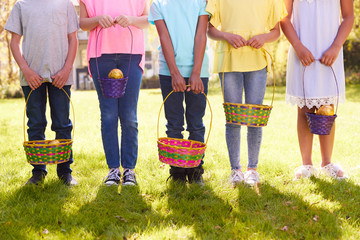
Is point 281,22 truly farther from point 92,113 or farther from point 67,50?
point 92,113

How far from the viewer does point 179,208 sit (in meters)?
2.85

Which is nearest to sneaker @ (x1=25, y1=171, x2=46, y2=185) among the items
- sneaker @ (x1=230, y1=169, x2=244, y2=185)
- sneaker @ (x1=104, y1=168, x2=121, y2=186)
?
sneaker @ (x1=104, y1=168, x2=121, y2=186)

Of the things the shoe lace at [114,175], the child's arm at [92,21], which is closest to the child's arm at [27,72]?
the child's arm at [92,21]

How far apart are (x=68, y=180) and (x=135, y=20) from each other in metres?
1.49

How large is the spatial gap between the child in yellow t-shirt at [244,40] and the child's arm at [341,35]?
477mm

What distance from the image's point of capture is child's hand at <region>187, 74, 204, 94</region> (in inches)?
118

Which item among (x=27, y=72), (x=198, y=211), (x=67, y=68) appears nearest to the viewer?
(x=198, y=211)

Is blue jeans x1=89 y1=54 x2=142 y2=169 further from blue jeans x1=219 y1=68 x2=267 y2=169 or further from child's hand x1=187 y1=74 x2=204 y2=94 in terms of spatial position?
blue jeans x1=219 y1=68 x2=267 y2=169

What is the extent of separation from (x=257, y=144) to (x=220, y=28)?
1.05 m

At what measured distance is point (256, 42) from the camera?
121 inches

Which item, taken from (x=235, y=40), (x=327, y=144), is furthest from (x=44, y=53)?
(x=327, y=144)

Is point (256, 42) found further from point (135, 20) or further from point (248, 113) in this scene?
point (135, 20)

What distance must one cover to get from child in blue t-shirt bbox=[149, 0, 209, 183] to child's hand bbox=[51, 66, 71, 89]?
786 mm

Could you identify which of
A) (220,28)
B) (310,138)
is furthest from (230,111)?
(310,138)
